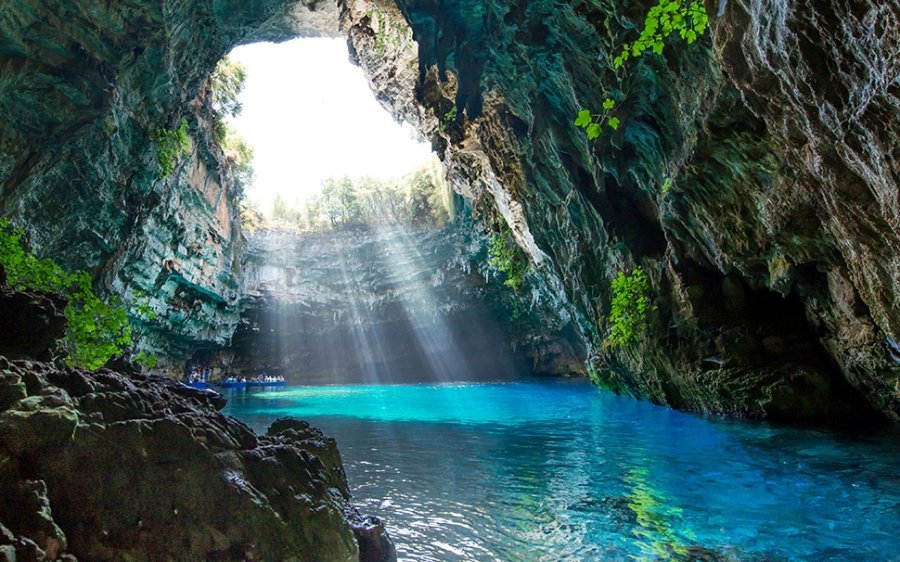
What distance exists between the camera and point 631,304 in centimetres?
1284

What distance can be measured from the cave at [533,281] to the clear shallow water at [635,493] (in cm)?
5

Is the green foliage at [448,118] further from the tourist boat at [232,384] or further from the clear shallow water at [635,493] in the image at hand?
the tourist boat at [232,384]

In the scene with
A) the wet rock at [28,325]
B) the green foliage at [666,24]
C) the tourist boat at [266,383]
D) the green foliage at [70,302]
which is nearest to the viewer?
the green foliage at [666,24]

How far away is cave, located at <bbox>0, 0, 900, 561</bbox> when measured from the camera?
10.4ft

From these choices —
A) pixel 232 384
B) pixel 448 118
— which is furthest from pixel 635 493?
pixel 232 384

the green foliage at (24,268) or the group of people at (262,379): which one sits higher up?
the green foliage at (24,268)

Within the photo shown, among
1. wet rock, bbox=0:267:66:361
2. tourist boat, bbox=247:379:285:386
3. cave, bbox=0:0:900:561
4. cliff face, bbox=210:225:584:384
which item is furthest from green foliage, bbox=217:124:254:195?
wet rock, bbox=0:267:66:361

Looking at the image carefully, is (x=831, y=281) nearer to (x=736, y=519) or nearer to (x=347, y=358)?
(x=736, y=519)

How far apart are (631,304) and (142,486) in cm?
1204

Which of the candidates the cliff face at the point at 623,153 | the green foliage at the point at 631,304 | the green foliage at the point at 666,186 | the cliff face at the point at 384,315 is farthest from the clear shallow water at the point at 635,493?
the cliff face at the point at 384,315

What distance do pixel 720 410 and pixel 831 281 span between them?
208 inches

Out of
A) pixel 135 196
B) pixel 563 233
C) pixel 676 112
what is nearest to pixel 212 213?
pixel 135 196

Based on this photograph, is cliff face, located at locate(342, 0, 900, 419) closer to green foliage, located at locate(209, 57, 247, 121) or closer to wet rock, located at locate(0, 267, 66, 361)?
wet rock, located at locate(0, 267, 66, 361)

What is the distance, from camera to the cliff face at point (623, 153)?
12.5 ft
